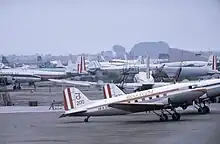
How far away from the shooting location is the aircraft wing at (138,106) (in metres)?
16.7

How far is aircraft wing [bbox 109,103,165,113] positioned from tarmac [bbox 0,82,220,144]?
0.99ft

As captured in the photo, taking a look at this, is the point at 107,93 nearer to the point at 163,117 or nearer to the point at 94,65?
the point at 163,117

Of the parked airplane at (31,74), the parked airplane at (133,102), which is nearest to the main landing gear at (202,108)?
the parked airplane at (133,102)

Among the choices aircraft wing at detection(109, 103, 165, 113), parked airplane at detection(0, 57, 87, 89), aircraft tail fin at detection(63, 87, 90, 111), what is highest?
aircraft tail fin at detection(63, 87, 90, 111)

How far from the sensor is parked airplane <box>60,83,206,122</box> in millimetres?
16891

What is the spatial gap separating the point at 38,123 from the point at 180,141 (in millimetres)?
6462

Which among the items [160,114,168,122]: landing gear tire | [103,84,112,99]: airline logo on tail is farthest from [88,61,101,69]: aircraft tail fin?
[160,114,168,122]: landing gear tire

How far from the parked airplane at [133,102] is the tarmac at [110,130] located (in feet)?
0.93

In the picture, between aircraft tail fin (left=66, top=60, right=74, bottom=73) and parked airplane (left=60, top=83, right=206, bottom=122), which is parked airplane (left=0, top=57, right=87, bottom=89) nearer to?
aircraft tail fin (left=66, top=60, right=74, bottom=73)

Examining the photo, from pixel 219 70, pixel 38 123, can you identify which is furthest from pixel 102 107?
pixel 219 70

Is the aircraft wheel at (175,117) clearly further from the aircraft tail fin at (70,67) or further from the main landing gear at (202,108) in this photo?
the aircraft tail fin at (70,67)

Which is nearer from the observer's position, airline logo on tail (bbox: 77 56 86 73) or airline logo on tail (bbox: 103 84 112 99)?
airline logo on tail (bbox: 103 84 112 99)

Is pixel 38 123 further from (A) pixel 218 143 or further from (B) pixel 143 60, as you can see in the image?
(B) pixel 143 60

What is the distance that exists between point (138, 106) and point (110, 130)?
3.39 m
